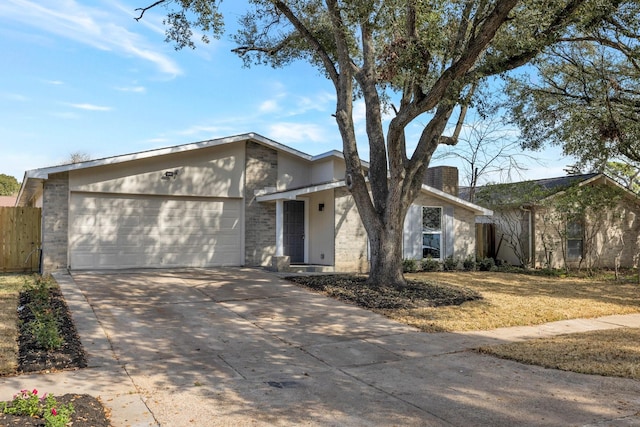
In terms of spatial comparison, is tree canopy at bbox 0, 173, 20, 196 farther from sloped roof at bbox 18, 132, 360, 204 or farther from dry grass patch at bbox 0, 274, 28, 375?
dry grass patch at bbox 0, 274, 28, 375

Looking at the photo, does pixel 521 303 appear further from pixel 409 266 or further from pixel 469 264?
pixel 469 264

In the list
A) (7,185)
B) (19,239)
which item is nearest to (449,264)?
(19,239)

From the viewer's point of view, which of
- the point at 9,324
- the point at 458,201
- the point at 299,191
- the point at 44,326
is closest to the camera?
the point at 44,326

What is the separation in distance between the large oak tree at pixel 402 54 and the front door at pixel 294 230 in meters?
5.49

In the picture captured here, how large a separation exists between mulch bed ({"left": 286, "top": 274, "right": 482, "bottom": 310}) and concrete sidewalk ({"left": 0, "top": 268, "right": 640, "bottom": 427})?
2.66 feet

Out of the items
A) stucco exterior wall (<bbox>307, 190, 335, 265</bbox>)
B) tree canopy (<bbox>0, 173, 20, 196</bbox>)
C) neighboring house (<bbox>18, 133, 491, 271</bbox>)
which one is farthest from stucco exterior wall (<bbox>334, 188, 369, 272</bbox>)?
tree canopy (<bbox>0, 173, 20, 196</bbox>)

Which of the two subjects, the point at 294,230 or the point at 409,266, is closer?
the point at 409,266

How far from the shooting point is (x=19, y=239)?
1473 centimetres

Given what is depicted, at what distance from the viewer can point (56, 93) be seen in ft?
58.6

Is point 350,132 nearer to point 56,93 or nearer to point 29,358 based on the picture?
point 29,358

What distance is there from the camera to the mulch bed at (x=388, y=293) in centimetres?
1061

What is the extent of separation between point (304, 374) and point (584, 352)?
414 centimetres

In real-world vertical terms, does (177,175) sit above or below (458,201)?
above

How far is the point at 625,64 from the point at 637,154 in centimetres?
269
